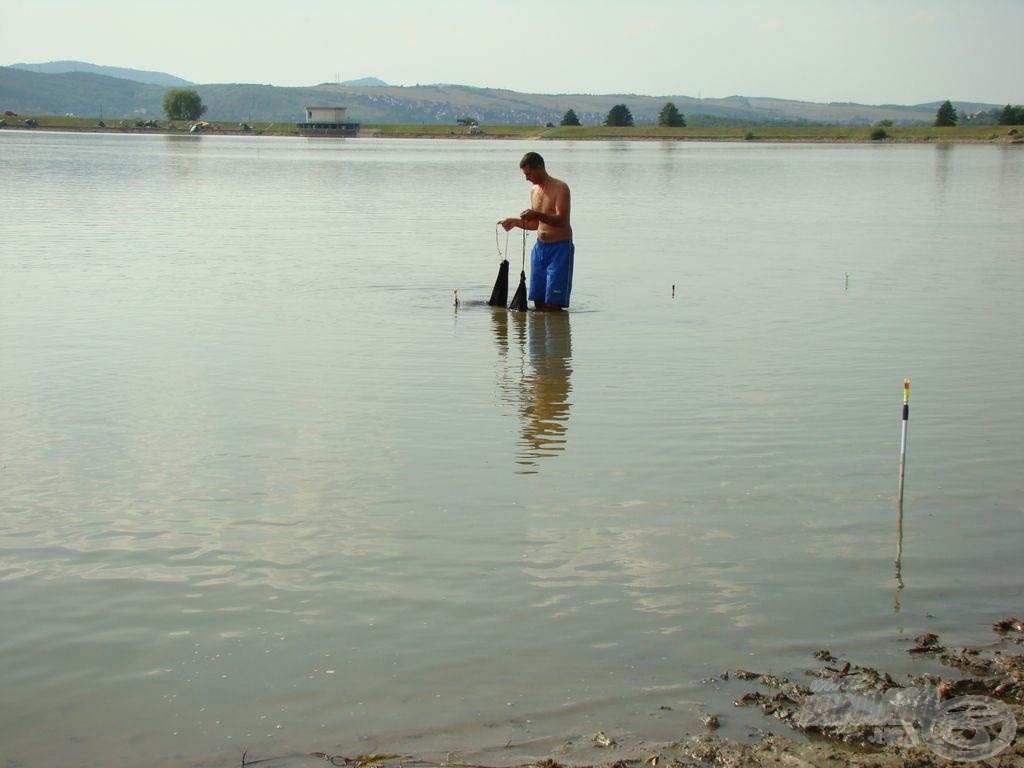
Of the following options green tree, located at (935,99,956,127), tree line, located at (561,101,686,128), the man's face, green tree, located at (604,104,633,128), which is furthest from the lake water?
green tree, located at (604,104,633,128)

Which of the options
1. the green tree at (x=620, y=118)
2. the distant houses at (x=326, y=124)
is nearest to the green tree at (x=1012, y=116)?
the green tree at (x=620, y=118)

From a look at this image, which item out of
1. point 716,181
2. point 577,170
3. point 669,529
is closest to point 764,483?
point 669,529

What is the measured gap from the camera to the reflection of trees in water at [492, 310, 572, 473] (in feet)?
33.1

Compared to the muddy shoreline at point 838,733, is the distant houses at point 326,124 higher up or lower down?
higher up

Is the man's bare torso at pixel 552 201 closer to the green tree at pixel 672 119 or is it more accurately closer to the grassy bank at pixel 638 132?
the grassy bank at pixel 638 132

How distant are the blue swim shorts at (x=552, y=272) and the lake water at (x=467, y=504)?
571 mm

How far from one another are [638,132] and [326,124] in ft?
151

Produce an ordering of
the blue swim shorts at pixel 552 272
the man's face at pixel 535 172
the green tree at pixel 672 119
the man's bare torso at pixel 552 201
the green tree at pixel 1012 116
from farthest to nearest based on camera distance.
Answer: the green tree at pixel 672 119 < the green tree at pixel 1012 116 < the blue swim shorts at pixel 552 272 < the man's bare torso at pixel 552 201 < the man's face at pixel 535 172

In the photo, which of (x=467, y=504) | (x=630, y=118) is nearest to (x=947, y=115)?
(x=630, y=118)

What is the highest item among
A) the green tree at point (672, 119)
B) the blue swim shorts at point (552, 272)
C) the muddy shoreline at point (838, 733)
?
the green tree at point (672, 119)

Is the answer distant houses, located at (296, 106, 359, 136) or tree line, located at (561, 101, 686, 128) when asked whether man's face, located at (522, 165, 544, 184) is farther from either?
distant houses, located at (296, 106, 359, 136)

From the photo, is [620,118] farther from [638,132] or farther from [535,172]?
[535,172]

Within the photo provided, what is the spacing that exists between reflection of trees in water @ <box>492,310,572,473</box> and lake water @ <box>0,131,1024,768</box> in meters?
0.06

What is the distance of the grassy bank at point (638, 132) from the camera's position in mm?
130500
